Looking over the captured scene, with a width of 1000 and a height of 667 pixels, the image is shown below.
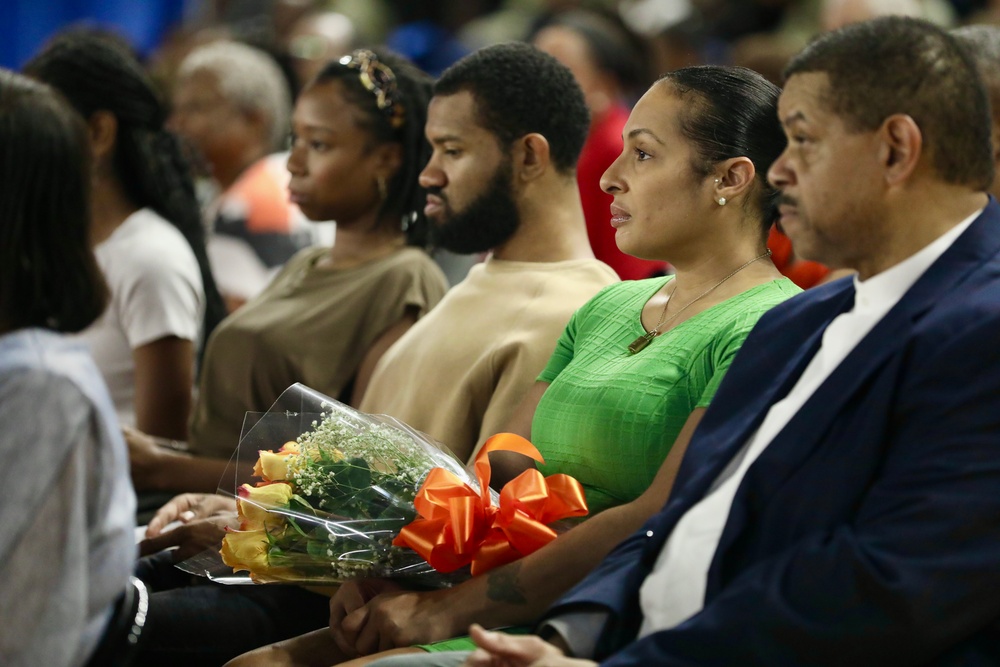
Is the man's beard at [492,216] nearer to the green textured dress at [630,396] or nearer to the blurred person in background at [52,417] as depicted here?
the green textured dress at [630,396]

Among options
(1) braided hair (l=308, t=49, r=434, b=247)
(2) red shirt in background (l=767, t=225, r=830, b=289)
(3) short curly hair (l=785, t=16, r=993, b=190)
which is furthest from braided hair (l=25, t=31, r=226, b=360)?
(3) short curly hair (l=785, t=16, r=993, b=190)

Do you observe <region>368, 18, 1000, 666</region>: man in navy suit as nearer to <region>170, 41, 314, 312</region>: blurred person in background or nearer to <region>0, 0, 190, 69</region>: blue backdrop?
<region>170, 41, 314, 312</region>: blurred person in background

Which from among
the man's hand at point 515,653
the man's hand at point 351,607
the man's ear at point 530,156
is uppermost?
the man's ear at point 530,156

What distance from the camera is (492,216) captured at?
275 centimetres

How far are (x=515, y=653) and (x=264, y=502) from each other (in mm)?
500

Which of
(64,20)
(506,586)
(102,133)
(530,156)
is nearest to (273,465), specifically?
(506,586)

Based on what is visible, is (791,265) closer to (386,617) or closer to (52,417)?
(386,617)

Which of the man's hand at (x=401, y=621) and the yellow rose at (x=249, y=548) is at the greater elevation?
the yellow rose at (x=249, y=548)

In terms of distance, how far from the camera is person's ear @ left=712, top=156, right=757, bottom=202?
2.20 metres

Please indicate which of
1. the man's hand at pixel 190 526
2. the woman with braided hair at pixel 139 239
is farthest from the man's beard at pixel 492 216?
the woman with braided hair at pixel 139 239

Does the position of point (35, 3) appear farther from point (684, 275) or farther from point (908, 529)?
point (908, 529)

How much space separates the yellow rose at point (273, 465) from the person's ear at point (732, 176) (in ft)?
2.64

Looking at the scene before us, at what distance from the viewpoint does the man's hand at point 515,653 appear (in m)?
1.71

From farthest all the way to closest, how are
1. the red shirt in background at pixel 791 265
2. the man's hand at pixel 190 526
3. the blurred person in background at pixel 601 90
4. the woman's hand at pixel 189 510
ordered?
the blurred person in background at pixel 601 90 < the red shirt in background at pixel 791 265 < the woman's hand at pixel 189 510 < the man's hand at pixel 190 526
